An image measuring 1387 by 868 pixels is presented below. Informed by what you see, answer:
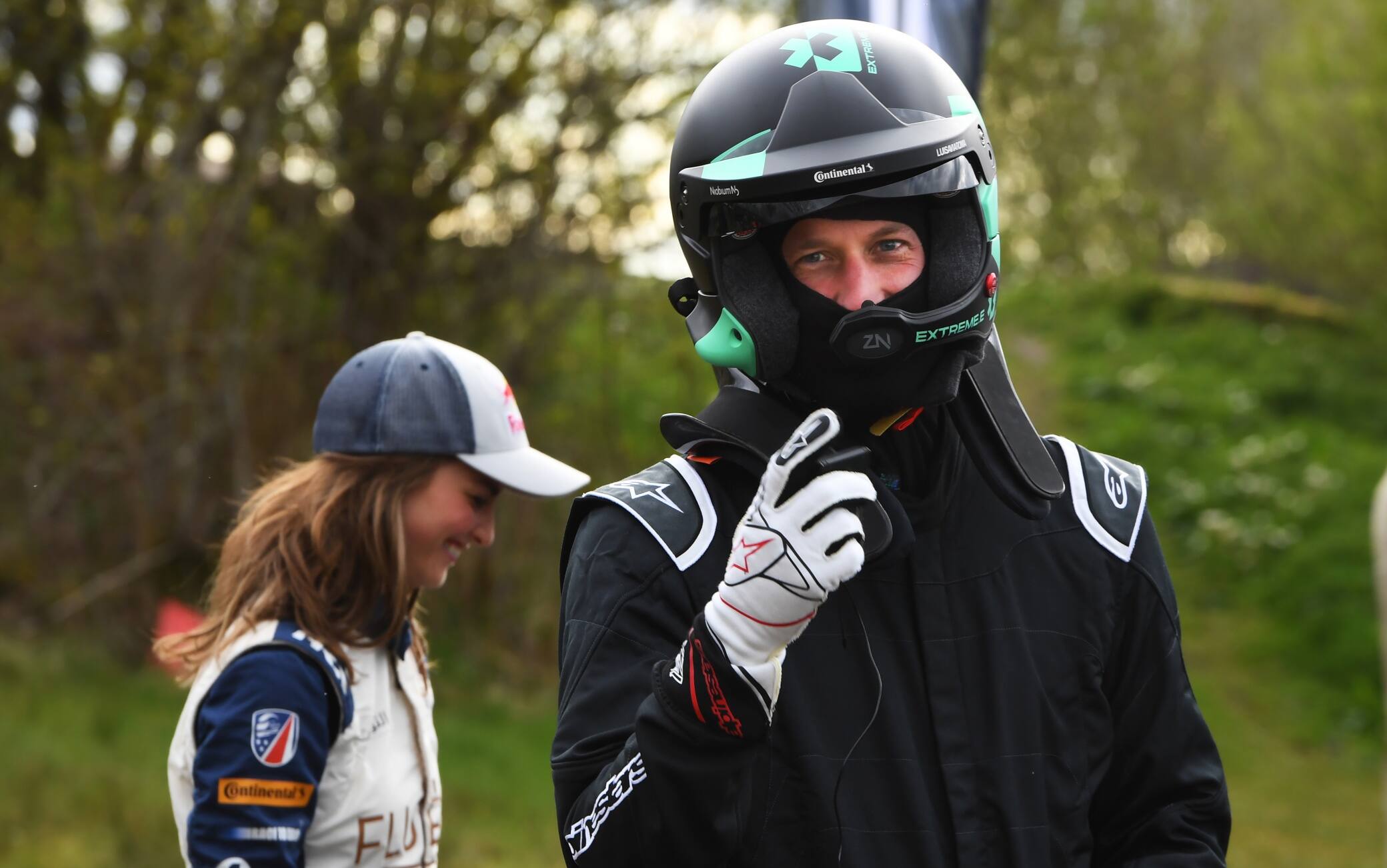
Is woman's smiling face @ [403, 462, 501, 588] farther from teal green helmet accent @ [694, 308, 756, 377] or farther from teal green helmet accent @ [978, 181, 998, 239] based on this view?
teal green helmet accent @ [978, 181, 998, 239]

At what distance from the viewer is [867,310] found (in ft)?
6.25

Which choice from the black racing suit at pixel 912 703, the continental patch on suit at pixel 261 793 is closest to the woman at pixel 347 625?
the continental patch on suit at pixel 261 793

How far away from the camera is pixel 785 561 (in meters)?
1.63

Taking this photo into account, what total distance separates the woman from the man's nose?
4.12 feet

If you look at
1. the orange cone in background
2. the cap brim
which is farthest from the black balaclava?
the orange cone in background

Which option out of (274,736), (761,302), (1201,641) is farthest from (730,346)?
(1201,641)

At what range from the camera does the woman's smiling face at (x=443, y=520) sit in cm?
295

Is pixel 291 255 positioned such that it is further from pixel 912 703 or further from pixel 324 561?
pixel 912 703

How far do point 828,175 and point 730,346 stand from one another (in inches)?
11.3

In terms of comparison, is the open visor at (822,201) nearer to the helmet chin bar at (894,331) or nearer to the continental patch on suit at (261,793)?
the helmet chin bar at (894,331)

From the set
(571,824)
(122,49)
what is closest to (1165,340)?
(122,49)

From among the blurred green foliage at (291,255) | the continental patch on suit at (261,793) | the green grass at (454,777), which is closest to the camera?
the continental patch on suit at (261,793)

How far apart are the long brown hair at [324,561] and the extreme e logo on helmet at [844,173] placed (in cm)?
134

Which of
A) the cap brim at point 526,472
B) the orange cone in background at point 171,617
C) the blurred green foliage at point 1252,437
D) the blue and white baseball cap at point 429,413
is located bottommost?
the blurred green foliage at point 1252,437
